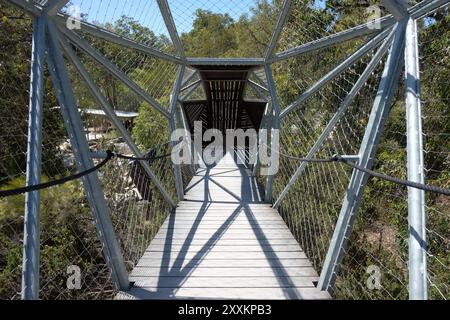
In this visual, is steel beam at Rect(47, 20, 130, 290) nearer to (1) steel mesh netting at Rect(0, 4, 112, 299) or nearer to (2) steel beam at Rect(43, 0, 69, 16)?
(2) steel beam at Rect(43, 0, 69, 16)

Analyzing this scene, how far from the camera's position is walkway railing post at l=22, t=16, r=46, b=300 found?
51.0 inches

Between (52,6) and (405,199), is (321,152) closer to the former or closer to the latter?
(405,199)

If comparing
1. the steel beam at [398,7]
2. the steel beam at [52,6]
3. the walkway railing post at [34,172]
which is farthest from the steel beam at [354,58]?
the walkway railing post at [34,172]

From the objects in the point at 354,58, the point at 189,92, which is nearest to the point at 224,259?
the point at 354,58

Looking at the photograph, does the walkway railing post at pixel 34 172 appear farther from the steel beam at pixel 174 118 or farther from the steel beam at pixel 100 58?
the steel beam at pixel 174 118

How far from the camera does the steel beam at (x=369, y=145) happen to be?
5.39 ft

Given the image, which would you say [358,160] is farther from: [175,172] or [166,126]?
[166,126]

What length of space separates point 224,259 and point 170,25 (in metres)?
2.52

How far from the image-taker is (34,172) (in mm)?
1396

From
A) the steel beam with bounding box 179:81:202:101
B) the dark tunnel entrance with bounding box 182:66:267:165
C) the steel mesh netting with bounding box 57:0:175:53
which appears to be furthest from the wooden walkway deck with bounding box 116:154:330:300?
the dark tunnel entrance with bounding box 182:66:267:165

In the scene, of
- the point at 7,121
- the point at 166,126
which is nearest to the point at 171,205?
the point at 166,126

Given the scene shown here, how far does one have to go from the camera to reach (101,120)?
2.65 metres

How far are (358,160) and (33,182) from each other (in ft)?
5.31

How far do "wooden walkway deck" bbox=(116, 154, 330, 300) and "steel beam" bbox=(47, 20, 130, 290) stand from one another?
32 cm
